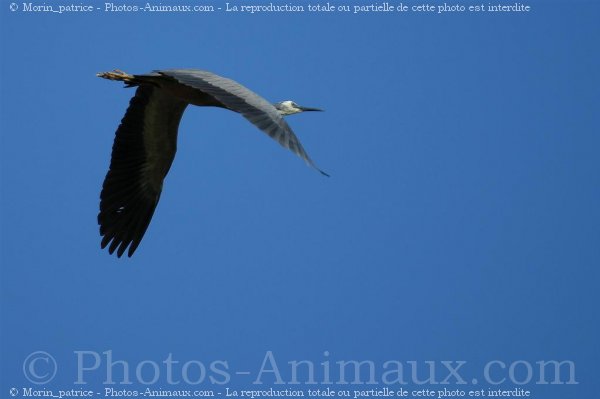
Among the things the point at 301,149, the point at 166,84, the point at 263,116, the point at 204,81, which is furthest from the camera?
the point at 166,84

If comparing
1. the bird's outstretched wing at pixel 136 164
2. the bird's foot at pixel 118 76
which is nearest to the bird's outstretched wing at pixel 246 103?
the bird's foot at pixel 118 76

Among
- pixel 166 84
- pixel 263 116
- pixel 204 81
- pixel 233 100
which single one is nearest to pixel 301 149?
pixel 263 116

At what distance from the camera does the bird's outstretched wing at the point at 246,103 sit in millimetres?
9508

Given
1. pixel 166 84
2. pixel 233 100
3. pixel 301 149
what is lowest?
pixel 301 149

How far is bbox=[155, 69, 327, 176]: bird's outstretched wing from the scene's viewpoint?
374 inches

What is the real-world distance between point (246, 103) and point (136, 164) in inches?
158

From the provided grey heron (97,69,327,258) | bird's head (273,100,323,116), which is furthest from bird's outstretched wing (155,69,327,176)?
bird's head (273,100,323,116)

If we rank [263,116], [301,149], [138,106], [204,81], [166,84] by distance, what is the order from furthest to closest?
[138,106]
[166,84]
[204,81]
[263,116]
[301,149]

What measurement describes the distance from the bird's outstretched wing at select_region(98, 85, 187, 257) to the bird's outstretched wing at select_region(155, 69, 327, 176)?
5.68ft

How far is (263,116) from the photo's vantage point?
10.1m

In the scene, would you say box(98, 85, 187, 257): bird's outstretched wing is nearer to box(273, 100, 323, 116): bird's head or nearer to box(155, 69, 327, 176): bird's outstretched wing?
box(273, 100, 323, 116): bird's head

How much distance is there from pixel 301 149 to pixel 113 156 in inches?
208

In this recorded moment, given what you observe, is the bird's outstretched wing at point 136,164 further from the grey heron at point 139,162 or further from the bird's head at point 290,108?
the bird's head at point 290,108

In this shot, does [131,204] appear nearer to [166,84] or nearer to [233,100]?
[166,84]
